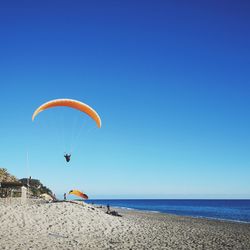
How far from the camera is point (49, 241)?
13.4 metres

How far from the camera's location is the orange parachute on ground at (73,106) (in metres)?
19.3

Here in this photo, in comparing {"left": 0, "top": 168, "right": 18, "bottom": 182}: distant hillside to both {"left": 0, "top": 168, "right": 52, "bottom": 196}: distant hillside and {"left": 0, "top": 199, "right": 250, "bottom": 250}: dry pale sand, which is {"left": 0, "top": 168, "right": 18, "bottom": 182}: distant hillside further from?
{"left": 0, "top": 199, "right": 250, "bottom": 250}: dry pale sand

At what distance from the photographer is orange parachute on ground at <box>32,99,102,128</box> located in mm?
19328

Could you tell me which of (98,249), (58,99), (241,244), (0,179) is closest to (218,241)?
(241,244)

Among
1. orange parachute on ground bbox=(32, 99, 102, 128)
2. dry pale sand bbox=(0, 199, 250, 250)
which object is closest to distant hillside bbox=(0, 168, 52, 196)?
dry pale sand bbox=(0, 199, 250, 250)

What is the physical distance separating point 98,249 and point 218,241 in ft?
24.3

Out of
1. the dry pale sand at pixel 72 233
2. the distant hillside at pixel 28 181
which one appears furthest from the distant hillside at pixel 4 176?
the dry pale sand at pixel 72 233

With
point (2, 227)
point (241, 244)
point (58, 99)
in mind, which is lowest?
point (241, 244)

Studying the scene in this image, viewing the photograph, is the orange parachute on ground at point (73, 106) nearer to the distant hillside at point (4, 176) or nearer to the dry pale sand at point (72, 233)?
the dry pale sand at point (72, 233)

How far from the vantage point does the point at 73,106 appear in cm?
2006

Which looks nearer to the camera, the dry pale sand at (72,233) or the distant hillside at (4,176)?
the dry pale sand at (72,233)

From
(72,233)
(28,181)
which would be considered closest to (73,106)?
(72,233)

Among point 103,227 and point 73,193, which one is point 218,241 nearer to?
point 103,227

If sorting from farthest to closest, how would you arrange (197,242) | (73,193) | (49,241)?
(73,193), (197,242), (49,241)
